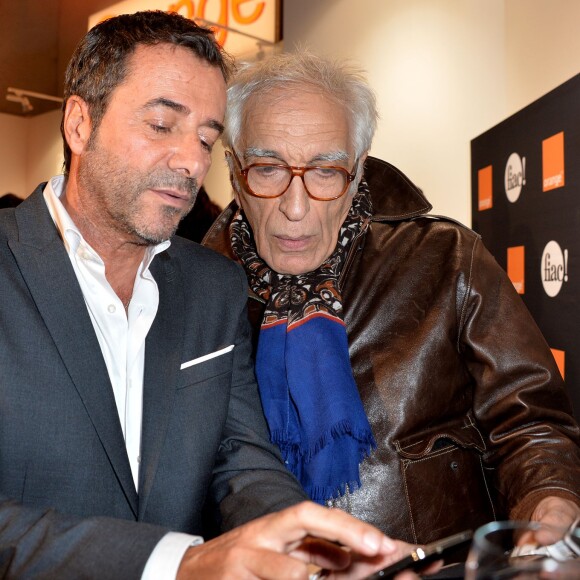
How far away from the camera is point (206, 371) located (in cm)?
180

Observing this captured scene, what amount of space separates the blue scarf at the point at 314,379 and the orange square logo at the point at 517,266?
0.80 m

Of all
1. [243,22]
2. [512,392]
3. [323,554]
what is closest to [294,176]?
[512,392]

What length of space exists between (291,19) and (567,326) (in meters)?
4.30

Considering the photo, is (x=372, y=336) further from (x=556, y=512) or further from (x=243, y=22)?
(x=243, y=22)

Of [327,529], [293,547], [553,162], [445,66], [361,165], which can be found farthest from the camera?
[445,66]

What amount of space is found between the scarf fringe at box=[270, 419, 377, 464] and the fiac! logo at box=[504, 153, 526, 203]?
1.26 m

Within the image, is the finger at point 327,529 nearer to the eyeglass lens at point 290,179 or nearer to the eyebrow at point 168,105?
the eyebrow at point 168,105

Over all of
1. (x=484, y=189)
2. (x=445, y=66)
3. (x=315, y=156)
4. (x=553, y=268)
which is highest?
(x=445, y=66)

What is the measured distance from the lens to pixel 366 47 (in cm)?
523

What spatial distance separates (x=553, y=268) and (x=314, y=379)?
0.96m

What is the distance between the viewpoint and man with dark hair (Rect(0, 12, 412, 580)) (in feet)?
4.91

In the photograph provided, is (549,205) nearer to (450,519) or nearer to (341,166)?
(341,166)

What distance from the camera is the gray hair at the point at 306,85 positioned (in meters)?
2.19

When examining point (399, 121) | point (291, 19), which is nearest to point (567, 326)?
point (399, 121)
